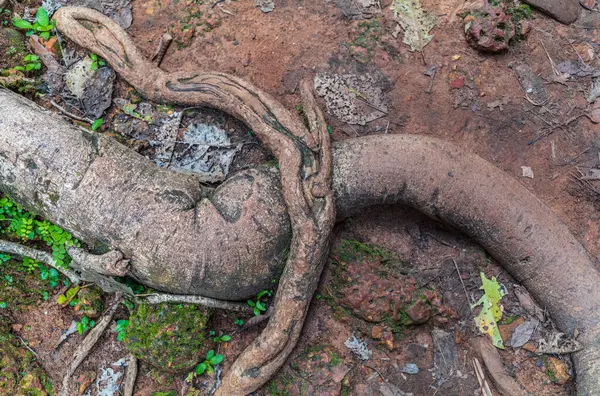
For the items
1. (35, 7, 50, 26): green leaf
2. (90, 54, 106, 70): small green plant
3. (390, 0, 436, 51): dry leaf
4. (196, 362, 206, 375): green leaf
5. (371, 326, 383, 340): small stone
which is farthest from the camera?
(35, 7, 50, 26): green leaf

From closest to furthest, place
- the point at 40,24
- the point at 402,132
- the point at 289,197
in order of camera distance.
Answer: the point at 289,197
the point at 402,132
the point at 40,24

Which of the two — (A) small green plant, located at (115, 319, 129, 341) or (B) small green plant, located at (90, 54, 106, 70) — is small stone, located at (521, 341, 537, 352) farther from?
(B) small green plant, located at (90, 54, 106, 70)

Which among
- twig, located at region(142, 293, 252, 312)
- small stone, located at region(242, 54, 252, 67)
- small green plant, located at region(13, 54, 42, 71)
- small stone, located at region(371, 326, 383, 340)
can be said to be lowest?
small stone, located at region(371, 326, 383, 340)

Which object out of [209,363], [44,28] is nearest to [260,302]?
[209,363]

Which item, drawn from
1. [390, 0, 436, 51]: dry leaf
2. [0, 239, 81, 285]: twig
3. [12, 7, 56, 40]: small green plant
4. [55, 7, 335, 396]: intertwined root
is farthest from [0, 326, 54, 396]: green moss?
[390, 0, 436, 51]: dry leaf

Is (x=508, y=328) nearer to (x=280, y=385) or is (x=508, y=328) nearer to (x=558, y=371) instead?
(x=558, y=371)

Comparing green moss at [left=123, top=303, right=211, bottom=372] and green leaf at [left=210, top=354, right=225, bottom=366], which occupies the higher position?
green moss at [left=123, top=303, right=211, bottom=372]

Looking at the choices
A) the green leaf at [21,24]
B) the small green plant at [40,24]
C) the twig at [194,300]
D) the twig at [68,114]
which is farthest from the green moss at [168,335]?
the green leaf at [21,24]
